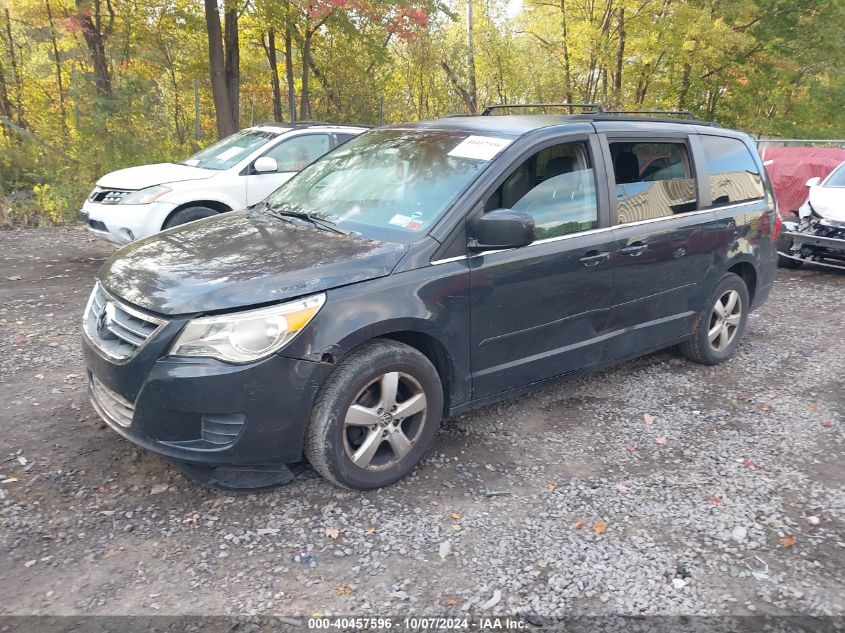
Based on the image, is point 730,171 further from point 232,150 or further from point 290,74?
point 290,74

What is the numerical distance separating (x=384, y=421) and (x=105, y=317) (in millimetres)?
1467

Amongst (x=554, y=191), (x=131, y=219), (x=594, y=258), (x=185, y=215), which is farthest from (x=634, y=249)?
(x=131, y=219)

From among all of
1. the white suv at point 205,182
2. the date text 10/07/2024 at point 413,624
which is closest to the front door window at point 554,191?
the date text 10/07/2024 at point 413,624

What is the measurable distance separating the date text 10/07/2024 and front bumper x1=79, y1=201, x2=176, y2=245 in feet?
17.8

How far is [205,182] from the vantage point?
24.0 feet

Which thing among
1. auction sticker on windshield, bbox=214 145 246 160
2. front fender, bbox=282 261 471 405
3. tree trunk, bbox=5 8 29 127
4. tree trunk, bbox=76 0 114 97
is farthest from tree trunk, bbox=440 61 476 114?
front fender, bbox=282 261 471 405

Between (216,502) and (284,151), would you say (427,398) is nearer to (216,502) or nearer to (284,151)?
(216,502)

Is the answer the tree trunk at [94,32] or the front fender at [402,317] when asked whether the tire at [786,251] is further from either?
the tree trunk at [94,32]

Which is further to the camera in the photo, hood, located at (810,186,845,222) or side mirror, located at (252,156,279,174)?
hood, located at (810,186,845,222)

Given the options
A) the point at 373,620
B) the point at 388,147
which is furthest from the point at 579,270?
the point at 373,620

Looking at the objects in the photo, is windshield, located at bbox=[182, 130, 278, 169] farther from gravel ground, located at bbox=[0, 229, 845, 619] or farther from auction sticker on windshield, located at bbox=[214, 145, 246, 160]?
gravel ground, located at bbox=[0, 229, 845, 619]

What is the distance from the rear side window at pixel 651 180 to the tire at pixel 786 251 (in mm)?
4969

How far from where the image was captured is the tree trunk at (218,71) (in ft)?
45.1

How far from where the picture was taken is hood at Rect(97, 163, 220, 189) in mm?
7156
